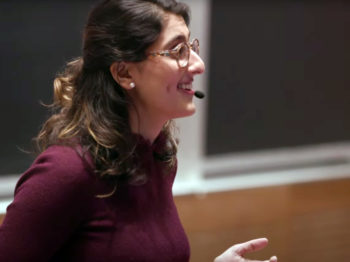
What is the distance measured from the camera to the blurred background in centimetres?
261

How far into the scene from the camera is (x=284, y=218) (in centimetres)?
296

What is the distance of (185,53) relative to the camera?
1323 millimetres

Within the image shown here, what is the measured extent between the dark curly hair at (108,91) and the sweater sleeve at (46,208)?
2.3 inches

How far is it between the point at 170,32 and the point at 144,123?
0.72 feet

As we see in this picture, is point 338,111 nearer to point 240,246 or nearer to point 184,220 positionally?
point 184,220

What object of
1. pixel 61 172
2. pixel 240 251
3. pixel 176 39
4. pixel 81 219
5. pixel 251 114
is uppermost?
pixel 176 39

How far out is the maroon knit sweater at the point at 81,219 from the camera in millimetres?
1165

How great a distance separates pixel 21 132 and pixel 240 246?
1474 millimetres

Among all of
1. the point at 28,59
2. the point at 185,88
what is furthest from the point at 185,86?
the point at 28,59

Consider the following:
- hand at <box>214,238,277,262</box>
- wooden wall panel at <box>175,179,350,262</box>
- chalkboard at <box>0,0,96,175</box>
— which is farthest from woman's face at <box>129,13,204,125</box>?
chalkboard at <box>0,0,96,175</box>

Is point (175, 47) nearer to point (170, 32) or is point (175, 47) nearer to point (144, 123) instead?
point (170, 32)

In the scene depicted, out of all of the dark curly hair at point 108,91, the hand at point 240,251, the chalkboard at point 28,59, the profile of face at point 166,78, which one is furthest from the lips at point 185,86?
the chalkboard at point 28,59

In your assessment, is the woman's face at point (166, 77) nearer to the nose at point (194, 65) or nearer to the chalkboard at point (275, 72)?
the nose at point (194, 65)

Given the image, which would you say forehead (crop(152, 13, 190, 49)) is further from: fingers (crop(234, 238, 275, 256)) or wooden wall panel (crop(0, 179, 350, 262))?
wooden wall panel (crop(0, 179, 350, 262))
